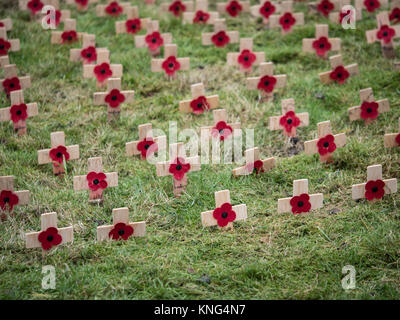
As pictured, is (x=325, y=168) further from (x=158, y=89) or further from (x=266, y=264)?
(x=158, y=89)

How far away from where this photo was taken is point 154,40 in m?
5.39

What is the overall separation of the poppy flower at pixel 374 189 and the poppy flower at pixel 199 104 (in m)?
1.64

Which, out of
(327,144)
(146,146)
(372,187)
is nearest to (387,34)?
(327,144)

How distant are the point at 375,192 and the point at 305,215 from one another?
50 cm

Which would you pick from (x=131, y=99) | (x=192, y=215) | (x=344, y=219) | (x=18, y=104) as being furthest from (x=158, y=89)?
(x=344, y=219)

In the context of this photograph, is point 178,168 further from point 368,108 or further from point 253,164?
point 368,108

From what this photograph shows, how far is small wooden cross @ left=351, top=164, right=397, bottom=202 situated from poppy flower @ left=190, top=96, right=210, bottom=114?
1593mm

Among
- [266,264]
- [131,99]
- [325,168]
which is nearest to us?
[266,264]

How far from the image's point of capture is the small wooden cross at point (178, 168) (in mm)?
3824

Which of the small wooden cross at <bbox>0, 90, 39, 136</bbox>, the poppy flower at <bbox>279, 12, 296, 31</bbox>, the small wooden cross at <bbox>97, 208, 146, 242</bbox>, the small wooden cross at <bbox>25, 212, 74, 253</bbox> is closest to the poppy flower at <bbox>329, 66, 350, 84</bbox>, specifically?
the poppy flower at <bbox>279, 12, 296, 31</bbox>

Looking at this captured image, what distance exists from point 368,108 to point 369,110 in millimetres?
19

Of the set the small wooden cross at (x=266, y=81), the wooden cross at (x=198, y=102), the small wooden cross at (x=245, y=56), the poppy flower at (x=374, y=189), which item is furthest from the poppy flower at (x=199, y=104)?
the poppy flower at (x=374, y=189)

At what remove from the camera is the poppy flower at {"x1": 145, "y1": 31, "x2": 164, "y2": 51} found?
5.39 meters
